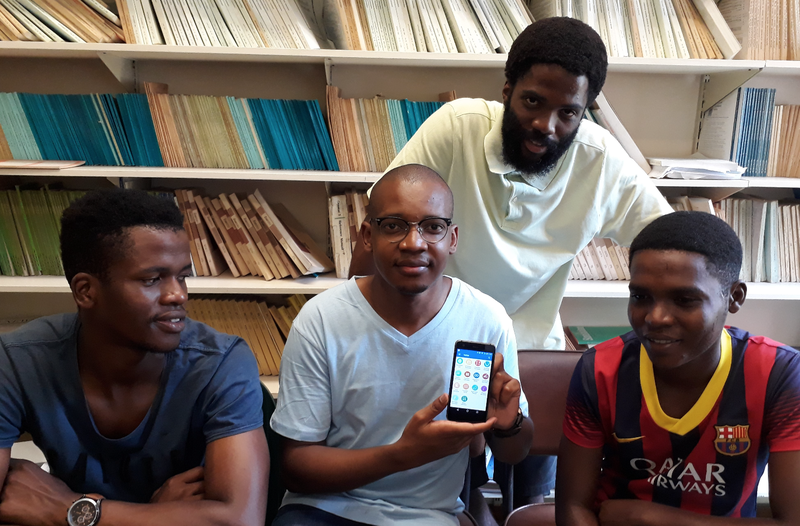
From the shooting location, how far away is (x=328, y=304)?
46.4 inches

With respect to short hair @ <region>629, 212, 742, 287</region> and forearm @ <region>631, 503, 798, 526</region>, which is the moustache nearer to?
short hair @ <region>629, 212, 742, 287</region>

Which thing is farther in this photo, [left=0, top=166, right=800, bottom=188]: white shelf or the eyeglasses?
[left=0, top=166, right=800, bottom=188]: white shelf

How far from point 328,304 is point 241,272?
3.79 ft

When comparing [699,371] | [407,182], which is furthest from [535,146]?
[699,371]

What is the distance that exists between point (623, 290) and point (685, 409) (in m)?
1.18

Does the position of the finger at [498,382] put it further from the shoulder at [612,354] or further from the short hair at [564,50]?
the short hair at [564,50]

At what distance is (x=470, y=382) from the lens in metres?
1.00

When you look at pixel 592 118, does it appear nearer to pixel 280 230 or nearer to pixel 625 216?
pixel 625 216

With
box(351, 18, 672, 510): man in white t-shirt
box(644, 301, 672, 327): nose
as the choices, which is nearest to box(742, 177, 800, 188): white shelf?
box(351, 18, 672, 510): man in white t-shirt

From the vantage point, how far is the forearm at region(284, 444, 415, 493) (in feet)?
3.38

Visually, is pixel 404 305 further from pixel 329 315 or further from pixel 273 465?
pixel 273 465

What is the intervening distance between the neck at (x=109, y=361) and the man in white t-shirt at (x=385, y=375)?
275 mm

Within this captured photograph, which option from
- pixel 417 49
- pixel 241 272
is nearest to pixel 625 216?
pixel 417 49

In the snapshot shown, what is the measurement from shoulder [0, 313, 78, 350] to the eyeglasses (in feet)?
2.15
